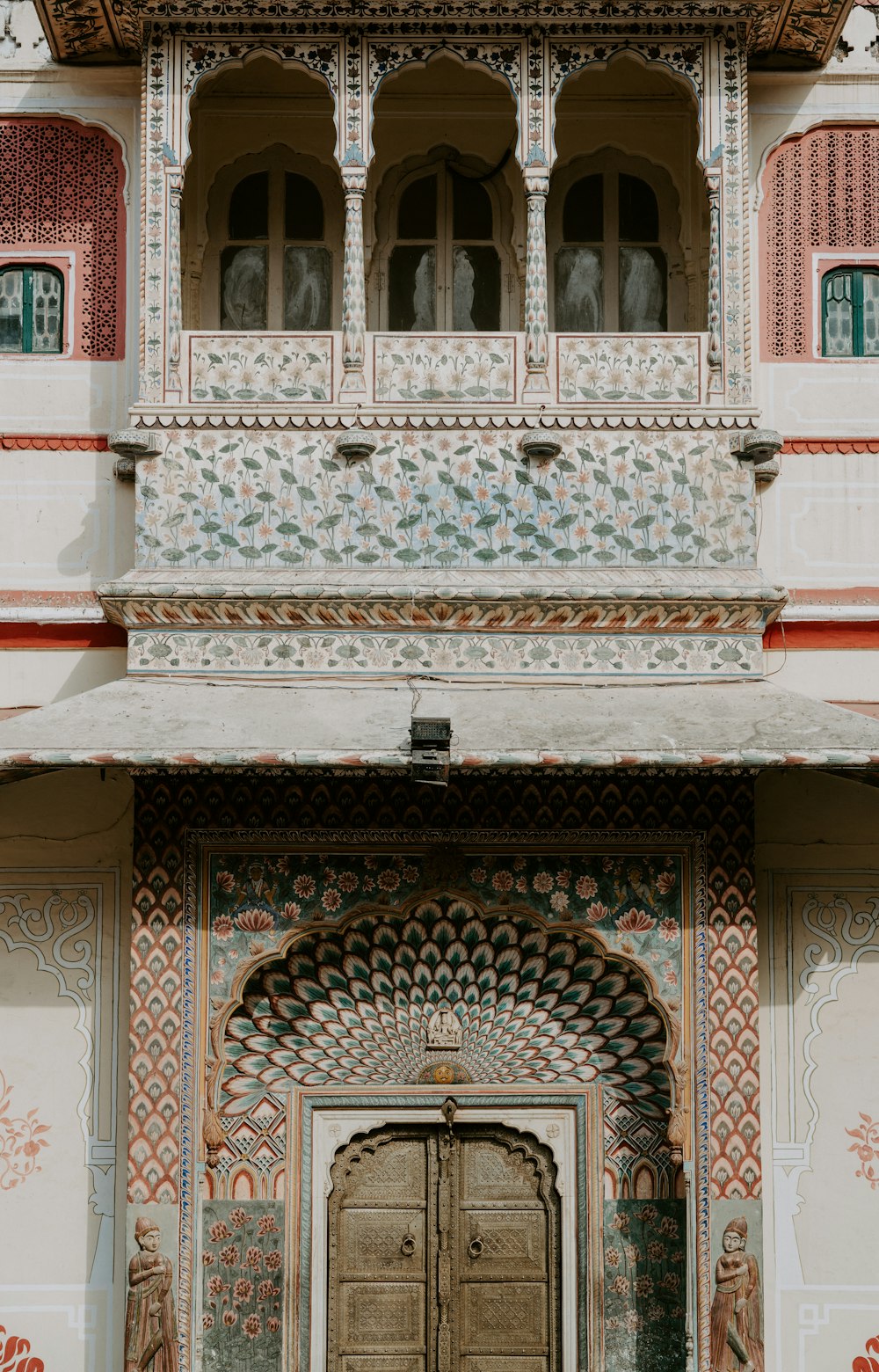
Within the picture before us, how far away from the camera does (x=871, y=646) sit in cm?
971

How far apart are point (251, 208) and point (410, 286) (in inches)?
36.2

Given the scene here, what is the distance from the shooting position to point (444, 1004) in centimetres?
920

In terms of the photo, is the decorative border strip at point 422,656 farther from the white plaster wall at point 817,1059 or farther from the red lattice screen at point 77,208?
the red lattice screen at point 77,208

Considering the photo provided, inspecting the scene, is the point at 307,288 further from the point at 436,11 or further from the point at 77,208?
the point at 436,11

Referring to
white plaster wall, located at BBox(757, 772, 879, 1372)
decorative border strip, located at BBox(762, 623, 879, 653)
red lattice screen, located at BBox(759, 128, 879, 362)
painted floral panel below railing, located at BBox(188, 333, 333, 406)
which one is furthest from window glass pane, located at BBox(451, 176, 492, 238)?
white plaster wall, located at BBox(757, 772, 879, 1372)

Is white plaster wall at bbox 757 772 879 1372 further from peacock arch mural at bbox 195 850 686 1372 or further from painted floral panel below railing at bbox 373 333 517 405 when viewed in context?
painted floral panel below railing at bbox 373 333 517 405

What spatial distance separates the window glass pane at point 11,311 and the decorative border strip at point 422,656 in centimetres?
188

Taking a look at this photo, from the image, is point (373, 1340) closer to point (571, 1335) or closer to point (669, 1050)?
point (571, 1335)

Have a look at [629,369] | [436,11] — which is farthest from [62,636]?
[436,11]

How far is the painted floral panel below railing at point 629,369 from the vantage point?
30.8ft

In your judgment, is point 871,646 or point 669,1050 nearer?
point 669,1050

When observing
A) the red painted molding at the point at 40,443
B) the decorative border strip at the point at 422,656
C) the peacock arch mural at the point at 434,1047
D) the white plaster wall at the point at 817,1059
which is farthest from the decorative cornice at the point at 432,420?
the peacock arch mural at the point at 434,1047

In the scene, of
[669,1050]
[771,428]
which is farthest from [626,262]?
[669,1050]

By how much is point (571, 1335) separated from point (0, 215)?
6082 millimetres
